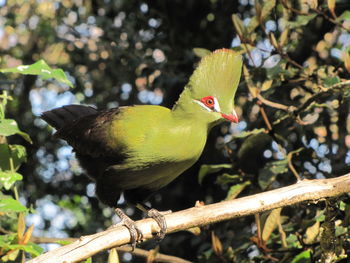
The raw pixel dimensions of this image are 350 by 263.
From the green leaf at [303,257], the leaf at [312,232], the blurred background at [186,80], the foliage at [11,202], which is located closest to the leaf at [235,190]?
the blurred background at [186,80]

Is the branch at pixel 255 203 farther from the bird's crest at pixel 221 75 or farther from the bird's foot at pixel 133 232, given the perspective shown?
the bird's crest at pixel 221 75

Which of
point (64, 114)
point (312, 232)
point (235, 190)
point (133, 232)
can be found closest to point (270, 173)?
point (235, 190)

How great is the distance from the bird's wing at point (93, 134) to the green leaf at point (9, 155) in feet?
1.34

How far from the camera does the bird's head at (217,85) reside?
101 inches

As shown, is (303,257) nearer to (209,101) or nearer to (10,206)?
(209,101)

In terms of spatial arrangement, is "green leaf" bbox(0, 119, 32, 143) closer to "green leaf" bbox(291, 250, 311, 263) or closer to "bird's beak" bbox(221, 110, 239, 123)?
"bird's beak" bbox(221, 110, 239, 123)

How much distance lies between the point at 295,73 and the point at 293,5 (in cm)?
44

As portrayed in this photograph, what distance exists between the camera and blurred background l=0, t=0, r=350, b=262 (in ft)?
9.32

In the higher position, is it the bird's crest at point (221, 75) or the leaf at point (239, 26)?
the leaf at point (239, 26)

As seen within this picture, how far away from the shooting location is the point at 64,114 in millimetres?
3262

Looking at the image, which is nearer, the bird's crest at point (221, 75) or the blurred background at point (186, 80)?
the bird's crest at point (221, 75)

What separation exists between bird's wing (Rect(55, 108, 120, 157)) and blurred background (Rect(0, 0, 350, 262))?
46 centimetres

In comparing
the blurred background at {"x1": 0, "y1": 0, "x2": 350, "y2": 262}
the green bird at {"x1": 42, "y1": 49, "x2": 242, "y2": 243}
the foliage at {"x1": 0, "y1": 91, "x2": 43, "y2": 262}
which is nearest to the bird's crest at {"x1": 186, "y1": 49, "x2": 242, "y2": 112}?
the green bird at {"x1": 42, "y1": 49, "x2": 242, "y2": 243}

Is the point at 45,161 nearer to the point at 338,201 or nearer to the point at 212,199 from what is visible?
the point at 212,199
